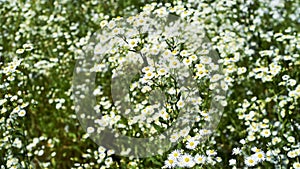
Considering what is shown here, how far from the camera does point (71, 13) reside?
149 inches

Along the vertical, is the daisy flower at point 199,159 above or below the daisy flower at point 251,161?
above

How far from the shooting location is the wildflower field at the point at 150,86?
233cm

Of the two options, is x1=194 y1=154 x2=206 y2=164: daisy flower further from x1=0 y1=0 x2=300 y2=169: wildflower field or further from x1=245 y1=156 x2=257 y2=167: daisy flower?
x1=245 y1=156 x2=257 y2=167: daisy flower

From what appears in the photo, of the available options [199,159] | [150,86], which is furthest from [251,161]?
[150,86]

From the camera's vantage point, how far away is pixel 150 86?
2416 mm

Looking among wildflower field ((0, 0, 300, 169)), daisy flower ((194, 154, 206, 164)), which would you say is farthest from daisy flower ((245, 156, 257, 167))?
daisy flower ((194, 154, 206, 164))

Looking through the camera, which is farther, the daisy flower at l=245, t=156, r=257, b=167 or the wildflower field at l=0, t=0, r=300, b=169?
the wildflower field at l=0, t=0, r=300, b=169

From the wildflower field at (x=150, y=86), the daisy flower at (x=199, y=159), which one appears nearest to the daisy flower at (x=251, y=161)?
the wildflower field at (x=150, y=86)

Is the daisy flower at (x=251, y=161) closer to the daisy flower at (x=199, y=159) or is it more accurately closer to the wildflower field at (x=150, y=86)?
the wildflower field at (x=150, y=86)

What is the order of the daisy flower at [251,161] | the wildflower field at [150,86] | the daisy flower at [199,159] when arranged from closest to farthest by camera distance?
the daisy flower at [199,159] → the daisy flower at [251,161] → the wildflower field at [150,86]

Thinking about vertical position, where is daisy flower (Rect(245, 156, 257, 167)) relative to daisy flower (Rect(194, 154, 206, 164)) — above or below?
below

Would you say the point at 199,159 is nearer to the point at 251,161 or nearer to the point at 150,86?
the point at 251,161

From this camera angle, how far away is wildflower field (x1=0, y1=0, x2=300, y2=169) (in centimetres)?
233

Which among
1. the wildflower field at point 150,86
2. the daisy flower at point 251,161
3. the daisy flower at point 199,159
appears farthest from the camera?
the wildflower field at point 150,86
